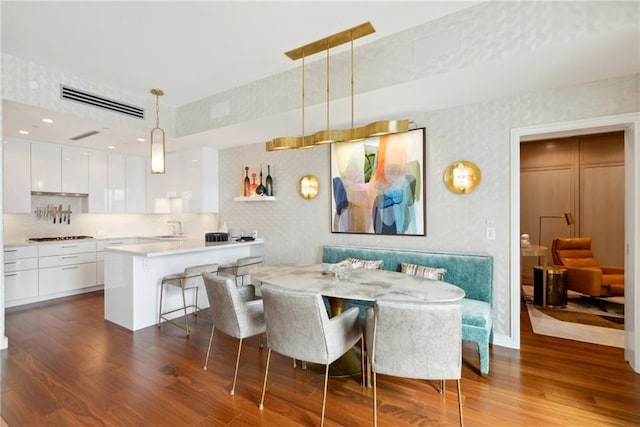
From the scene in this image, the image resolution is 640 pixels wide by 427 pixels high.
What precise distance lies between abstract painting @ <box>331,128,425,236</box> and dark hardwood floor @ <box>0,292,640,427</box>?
1514mm

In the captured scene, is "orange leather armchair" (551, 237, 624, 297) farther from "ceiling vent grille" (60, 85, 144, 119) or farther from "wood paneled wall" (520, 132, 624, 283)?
"ceiling vent grille" (60, 85, 144, 119)

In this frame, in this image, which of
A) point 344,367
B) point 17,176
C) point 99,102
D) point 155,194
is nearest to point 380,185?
point 344,367

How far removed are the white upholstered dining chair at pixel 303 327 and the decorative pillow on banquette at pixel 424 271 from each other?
1.33 meters

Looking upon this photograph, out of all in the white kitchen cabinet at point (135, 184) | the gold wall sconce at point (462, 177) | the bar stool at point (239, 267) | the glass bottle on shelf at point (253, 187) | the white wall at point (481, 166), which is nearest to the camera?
the white wall at point (481, 166)

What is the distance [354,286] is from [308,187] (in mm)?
2266

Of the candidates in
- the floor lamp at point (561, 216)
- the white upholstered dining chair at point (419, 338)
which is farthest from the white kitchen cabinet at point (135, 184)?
the floor lamp at point (561, 216)

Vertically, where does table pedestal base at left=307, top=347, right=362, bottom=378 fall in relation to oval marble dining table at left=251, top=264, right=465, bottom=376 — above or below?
below

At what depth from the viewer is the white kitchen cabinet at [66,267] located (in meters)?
4.67

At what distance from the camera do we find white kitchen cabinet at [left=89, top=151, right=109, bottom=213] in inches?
214

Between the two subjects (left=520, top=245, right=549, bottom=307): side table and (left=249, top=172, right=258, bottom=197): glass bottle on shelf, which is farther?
(left=249, top=172, right=258, bottom=197): glass bottle on shelf

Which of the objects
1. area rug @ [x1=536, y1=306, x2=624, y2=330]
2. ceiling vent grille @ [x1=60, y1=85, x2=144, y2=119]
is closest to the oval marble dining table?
area rug @ [x1=536, y1=306, x2=624, y2=330]

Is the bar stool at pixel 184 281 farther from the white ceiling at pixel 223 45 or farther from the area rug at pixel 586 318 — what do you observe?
the area rug at pixel 586 318

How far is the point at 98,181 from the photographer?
5.53 metres

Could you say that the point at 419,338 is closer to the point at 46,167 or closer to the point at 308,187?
the point at 308,187
